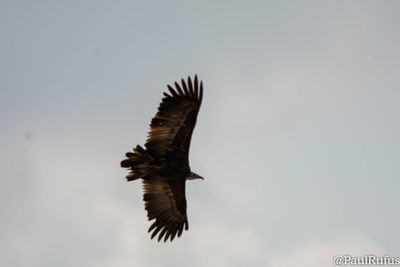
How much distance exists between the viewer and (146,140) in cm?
1884

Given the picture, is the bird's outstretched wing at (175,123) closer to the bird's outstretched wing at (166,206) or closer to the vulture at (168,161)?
the vulture at (168,161)

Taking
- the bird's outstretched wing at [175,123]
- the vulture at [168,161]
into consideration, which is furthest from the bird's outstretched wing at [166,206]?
the bird's outstretched wing at [175,123]

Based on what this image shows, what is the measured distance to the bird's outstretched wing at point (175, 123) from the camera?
18344 mm

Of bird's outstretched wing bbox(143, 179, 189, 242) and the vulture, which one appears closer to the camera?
the vulture

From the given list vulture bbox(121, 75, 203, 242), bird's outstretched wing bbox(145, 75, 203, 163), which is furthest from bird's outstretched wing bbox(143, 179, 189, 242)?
bird's outstretched wing bbox(145, 75, 203, 163)

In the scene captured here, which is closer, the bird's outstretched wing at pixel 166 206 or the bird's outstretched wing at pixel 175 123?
the bird's outstretched wing at pixel 175 123

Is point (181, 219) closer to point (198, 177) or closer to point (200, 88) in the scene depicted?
point (198, 177)

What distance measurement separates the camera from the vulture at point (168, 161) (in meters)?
18.5

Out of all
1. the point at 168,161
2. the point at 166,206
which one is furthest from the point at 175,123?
the point at 166,206

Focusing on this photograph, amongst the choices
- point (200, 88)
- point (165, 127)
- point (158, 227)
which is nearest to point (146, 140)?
point (165, 127)

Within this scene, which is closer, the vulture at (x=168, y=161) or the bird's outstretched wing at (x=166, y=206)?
the vulture at (x=168, y=161)

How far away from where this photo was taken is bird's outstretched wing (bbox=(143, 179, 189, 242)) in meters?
20.9

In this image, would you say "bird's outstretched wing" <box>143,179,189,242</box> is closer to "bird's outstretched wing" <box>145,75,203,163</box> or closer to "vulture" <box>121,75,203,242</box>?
"vulture" <box>121,75,203,242</box>

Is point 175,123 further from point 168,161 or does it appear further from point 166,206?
point 166,206
